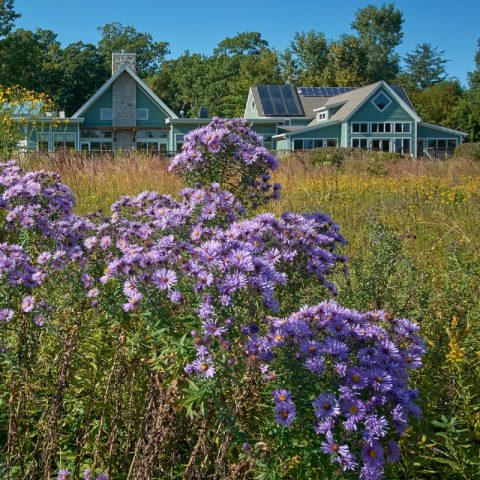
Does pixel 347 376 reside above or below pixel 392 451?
above

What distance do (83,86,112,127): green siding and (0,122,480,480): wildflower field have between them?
124 feet

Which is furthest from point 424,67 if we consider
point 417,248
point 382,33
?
point 417,248

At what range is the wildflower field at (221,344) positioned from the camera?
74.5 inches

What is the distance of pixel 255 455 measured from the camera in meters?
1.94

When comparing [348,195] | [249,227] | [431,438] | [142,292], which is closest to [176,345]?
[142,292]

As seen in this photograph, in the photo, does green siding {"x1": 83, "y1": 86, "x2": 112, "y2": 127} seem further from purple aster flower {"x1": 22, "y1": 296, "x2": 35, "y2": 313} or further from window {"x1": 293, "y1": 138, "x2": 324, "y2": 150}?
purple aster flower {"x1": 22, "y1": 296, "x2": 35, "y2": 313}

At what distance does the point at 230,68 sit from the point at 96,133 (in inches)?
998

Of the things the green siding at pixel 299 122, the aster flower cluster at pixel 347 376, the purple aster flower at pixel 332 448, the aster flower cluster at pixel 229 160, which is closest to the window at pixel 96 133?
the green siding at pixel 299 122

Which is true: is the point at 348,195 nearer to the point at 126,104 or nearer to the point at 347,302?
the point at 347,302

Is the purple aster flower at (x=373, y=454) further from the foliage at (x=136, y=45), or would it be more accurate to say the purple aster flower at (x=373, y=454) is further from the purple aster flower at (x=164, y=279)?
the foliage at (x=136, y=45)

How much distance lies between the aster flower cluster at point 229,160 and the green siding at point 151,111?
126 feet

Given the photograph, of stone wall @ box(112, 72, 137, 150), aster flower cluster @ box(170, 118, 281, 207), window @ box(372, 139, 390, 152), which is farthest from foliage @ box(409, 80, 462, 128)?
aster flower cluster @ box(170, 118, 281, 207)

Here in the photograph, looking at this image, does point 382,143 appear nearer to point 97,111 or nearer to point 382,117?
point 382,117

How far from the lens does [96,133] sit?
41.2m
